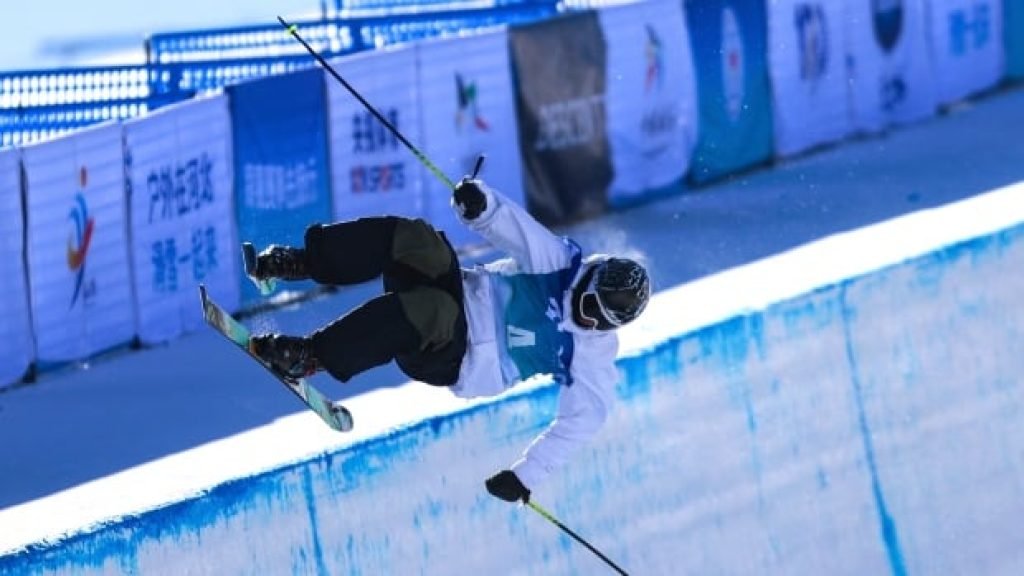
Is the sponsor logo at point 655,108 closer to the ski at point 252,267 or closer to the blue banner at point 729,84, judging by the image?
the blue banner at point 729,84

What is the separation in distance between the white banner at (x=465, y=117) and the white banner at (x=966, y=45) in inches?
192

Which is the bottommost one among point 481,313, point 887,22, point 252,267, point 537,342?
point 887,22

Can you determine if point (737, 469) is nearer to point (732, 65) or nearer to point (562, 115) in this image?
point (562, 115)

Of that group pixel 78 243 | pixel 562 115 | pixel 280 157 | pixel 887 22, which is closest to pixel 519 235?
pixel 78 243

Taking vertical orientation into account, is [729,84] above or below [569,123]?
below

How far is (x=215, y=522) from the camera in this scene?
23.1 feet

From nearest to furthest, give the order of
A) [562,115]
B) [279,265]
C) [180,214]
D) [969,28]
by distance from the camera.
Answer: [279,265]
[180,214]
[562,115]
[969,28]

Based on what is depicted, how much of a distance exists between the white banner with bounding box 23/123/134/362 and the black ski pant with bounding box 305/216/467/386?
433 centimetres

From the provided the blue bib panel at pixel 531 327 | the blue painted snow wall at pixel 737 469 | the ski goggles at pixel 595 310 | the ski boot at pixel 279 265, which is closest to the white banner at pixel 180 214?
the blue painted snow wall at pixel 737 469

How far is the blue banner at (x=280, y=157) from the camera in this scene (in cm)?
1205

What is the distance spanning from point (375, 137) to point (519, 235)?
5650 millimetres

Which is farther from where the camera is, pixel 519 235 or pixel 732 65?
pixel 732 65

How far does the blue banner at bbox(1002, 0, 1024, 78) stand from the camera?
18.1m

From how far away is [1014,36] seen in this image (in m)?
18.3
